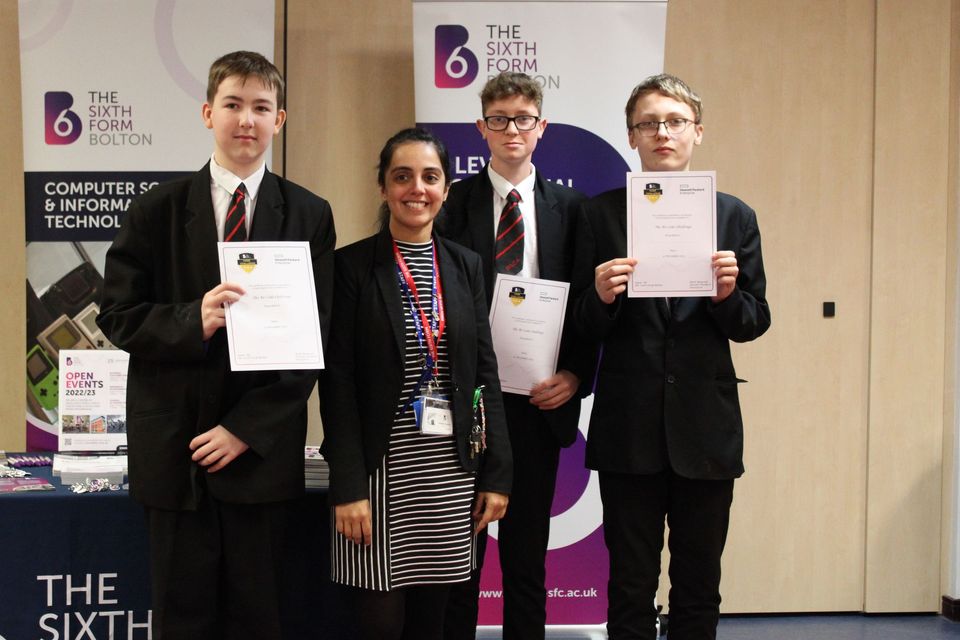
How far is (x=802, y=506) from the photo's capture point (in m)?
4.27

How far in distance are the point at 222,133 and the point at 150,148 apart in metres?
1.66

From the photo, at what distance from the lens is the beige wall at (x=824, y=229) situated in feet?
13.4

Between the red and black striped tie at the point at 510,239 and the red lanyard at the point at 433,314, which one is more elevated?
the red and black striped tie at the point at 510,239

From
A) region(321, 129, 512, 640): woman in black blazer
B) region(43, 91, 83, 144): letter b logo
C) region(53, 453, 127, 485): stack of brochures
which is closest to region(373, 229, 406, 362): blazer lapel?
region(321, 129, 512, 640): woman in black blazer

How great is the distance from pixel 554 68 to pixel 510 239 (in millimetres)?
1348

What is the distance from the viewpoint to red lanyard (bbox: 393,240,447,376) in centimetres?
228

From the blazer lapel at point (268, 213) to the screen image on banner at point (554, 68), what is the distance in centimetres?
151

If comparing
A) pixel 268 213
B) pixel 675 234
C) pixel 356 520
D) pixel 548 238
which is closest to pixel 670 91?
pixel 675 234

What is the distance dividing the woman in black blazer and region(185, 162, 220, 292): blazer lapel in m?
0.32

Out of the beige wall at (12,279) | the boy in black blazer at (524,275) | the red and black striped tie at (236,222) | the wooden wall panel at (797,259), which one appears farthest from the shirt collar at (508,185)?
the beige wall at (12,279)

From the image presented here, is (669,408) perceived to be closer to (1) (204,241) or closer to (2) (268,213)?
(2) (268,213)

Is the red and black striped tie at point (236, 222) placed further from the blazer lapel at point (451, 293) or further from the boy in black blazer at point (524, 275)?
the boy in black blazer at point (524, 275)

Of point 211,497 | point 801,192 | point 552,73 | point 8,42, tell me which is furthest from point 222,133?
point 801,192

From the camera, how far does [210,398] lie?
2.15m
